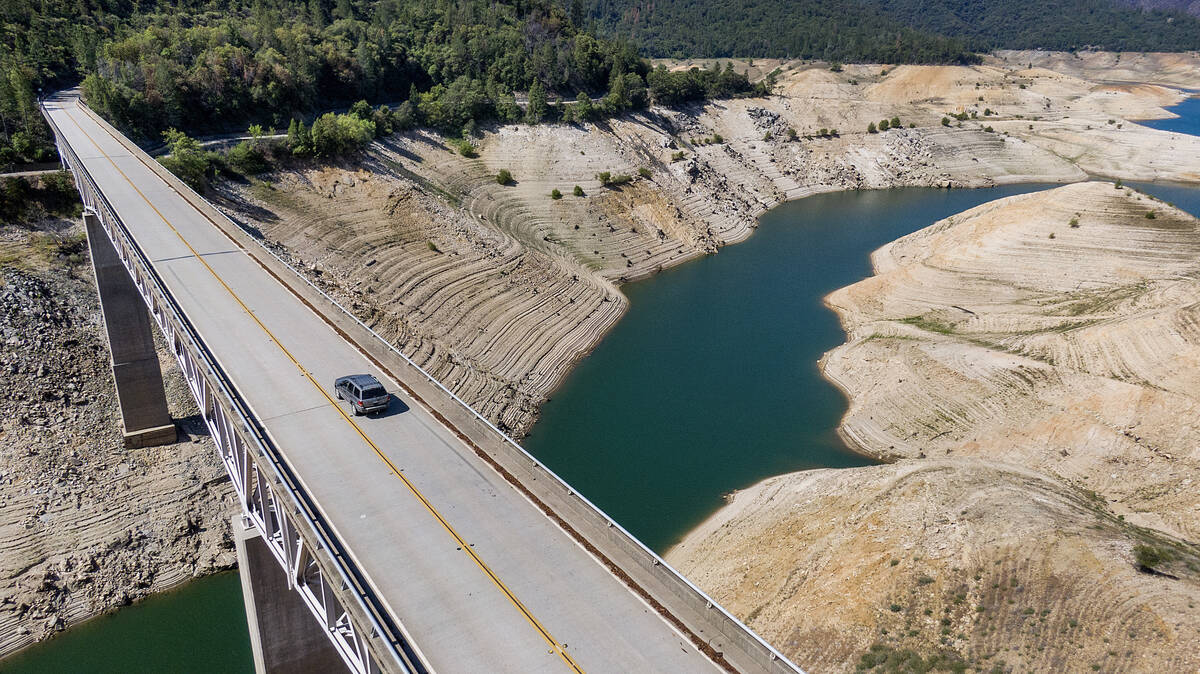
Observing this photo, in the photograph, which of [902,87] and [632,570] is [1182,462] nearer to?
[632,570]

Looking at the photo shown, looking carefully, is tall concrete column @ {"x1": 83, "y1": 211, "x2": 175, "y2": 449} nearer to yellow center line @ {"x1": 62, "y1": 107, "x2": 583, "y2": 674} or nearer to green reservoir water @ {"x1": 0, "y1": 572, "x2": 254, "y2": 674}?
yellow center line @ {"x1": 62, "y1": 107, "x2": 583, "y2": 674}

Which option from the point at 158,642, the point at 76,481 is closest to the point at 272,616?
the point at 158,642

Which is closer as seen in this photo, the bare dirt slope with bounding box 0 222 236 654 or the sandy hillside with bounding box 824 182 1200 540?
the bare dirt slope with bounding box 0 222 236 654

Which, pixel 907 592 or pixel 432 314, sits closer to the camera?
pixel 907 592

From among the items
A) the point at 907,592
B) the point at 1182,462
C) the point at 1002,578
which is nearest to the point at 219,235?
the point at 907,592

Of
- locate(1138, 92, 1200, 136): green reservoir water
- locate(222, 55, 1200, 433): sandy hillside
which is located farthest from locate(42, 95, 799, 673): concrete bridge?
locate(1138, 92, 1200, 136): green reservoir water


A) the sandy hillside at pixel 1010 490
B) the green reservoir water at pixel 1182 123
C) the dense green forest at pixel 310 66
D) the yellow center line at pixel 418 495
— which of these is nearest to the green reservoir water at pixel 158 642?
the yellow center line at pixel 418 495

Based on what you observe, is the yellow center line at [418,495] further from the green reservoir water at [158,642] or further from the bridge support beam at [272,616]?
the green reservoir water at [158,642]

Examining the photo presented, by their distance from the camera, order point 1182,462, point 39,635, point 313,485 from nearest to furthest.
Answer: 1. point 313,485
2. point 39,635
3. point 1182,462
